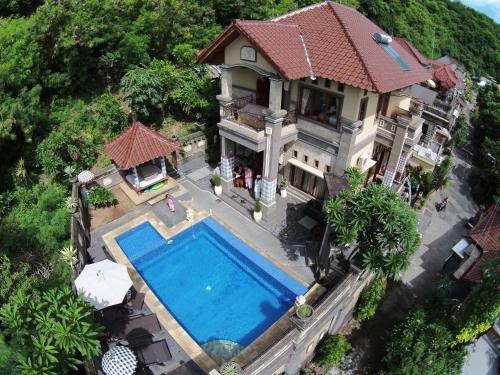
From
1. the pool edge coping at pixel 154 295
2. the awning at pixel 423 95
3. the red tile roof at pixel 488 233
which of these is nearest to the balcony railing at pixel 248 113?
the pool edge coping at pixel 154 295

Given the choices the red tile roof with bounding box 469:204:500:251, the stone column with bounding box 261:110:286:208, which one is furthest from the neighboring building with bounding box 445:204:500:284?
the stone column with bounding box 261:110:286:208

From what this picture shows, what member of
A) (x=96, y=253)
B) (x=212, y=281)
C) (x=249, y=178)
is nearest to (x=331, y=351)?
(x=212, y=281)

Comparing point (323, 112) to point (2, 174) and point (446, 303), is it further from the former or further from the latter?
point (2, 174)

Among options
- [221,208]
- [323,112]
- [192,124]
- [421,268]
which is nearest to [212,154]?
[192,124]

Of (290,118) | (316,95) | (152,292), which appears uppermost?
(316,95)

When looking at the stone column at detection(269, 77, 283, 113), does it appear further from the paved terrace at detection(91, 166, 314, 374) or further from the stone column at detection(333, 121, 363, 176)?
the paved terrace at detection(91, 166, 314, 374)

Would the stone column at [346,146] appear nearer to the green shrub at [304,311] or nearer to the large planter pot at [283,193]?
the large planter pot at [283,193]

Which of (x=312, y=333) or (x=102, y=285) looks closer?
(x=312, y=333)

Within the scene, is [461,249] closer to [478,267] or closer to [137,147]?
[478,267]
